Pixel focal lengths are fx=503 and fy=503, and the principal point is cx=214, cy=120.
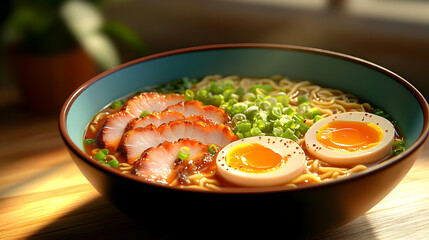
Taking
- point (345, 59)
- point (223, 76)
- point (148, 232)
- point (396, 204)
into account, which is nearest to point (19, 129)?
point (223, 76)

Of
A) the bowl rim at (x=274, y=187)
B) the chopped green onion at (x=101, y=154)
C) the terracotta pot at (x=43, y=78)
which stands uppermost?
the bowl rim at (x=274, y=187)

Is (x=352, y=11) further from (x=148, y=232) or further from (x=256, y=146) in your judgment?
(x=148, y=232)

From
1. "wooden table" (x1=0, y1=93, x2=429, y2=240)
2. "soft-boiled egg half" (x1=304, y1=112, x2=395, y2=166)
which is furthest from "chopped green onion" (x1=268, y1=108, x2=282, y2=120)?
"wooden table" (x1=0, y1=93, x2=429, y2=240)

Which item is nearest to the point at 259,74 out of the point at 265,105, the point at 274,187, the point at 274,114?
the point at 265,105

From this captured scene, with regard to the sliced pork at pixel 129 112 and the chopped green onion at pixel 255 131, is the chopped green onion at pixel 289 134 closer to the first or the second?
the chopped green onion at pixel 255 131

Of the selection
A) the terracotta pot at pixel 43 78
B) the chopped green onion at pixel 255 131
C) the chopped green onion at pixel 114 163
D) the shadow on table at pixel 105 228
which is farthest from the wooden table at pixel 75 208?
the terracotta pot at pixel 43 78

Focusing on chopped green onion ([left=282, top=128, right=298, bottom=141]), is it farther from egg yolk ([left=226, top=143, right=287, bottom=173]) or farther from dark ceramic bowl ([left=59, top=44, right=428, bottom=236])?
dark ceramic bowl ([left=59, top=44, right=428, bottom=236])
